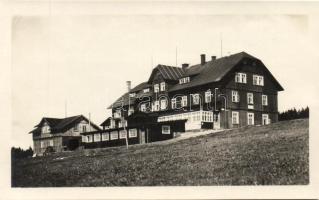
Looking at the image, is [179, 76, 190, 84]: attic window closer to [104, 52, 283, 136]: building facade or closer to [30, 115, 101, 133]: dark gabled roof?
[104, 52, 283, 136]: building facade

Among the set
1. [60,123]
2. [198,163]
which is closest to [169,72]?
[198,163]

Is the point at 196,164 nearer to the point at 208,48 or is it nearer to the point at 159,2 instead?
the point at 208,48

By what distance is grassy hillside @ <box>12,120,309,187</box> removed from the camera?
8211 millimetres

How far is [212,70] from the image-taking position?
870 centimetres

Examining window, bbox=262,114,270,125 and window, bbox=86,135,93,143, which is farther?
window, bbox=86,135,93,143

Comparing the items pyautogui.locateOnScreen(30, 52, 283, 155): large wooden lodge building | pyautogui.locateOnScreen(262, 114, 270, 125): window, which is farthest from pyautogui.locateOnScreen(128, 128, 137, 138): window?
pyautogui.locateOnScreen(262, 114, 270, 125): window

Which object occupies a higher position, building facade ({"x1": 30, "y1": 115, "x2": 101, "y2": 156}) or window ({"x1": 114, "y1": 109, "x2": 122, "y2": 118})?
window ({"x1": 114, "y1": 109, "x2": 122, "y2": 118})

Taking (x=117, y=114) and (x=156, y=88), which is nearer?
(x=117, y=114)

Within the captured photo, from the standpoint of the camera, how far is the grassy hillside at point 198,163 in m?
8.21

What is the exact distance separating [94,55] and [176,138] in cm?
145

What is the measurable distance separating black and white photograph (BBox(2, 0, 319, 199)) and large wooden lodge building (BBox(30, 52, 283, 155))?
15mm

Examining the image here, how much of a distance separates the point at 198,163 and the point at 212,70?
1.19m

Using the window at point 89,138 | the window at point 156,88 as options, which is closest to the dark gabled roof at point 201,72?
the window at point 156,88

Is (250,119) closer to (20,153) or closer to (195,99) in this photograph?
(195,99)
